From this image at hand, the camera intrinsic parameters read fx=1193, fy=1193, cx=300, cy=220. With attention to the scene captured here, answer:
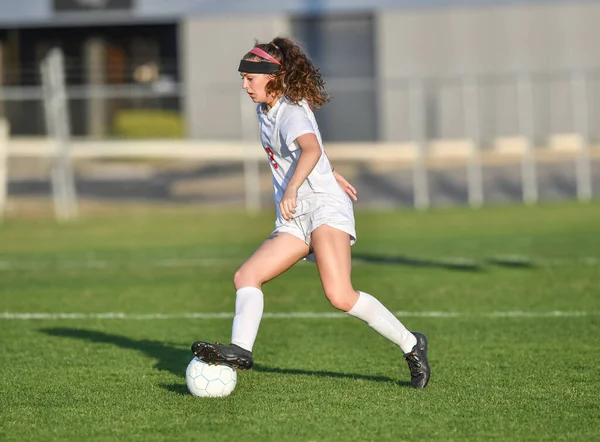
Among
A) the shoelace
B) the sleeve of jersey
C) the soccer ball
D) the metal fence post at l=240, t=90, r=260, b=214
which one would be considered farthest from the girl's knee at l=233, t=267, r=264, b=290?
the metal fence post at l=240, t=90, r=260, b=214

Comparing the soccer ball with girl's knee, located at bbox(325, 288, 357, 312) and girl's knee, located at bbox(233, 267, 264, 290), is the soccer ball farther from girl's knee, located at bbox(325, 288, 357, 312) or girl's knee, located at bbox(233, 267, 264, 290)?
girl's knee, located at bbox(325, 288, 357, 312)

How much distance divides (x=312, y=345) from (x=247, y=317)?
2107 millimetres

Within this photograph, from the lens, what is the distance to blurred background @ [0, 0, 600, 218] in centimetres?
2758

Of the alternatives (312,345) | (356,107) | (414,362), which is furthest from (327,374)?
(356,107)

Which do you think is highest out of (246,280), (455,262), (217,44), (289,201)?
(217,44)

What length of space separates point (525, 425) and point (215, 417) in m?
1.52

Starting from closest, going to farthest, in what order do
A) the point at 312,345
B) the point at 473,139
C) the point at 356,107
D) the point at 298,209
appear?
the point at 298,209 → the point at 312,345 → the point at 473,139 → the point at 356,107

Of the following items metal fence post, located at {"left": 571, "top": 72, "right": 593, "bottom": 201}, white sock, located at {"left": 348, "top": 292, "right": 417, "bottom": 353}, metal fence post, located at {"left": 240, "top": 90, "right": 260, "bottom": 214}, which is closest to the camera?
white sock, located at {"left": 348, "top": 292, "right": 417, "bottom": 353}

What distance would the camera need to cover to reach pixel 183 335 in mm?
8922

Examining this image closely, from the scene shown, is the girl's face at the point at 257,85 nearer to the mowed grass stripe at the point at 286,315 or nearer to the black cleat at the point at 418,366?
the black cleat at the point at 418,366

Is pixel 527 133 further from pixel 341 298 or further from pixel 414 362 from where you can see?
pixel 341 298

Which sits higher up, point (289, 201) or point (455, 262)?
point (289, 201)

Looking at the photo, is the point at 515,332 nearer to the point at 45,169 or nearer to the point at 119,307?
the point at 119,307

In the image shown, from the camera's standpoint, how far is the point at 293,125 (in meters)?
6.34
